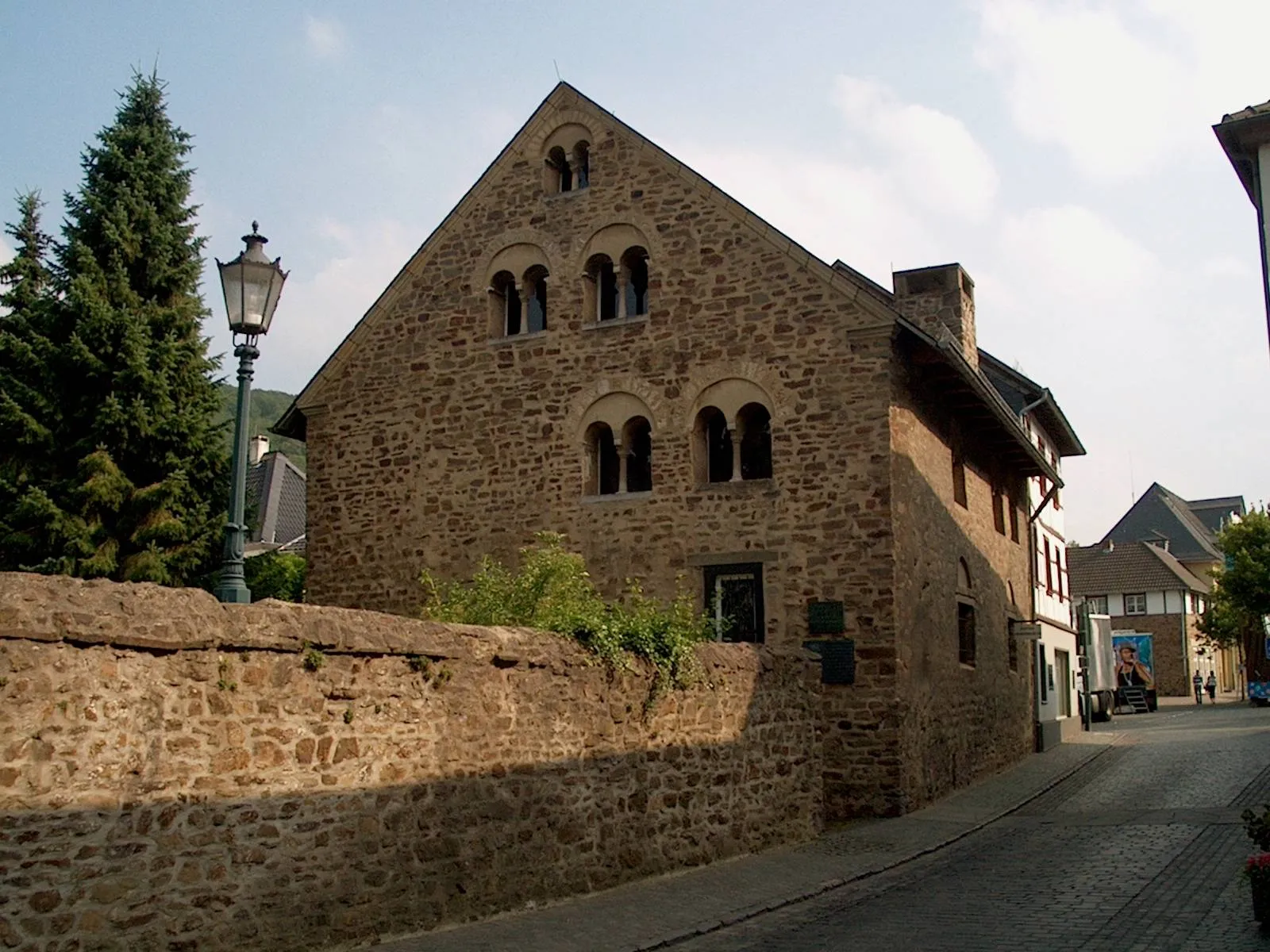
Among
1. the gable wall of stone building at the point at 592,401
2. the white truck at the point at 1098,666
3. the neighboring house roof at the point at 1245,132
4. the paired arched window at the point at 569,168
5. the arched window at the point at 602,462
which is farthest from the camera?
the white truck at the point at 1098,666

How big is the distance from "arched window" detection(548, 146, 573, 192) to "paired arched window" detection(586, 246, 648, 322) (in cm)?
157

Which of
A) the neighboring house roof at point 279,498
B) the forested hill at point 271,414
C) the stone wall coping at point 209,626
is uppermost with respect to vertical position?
the forested hill at point 271,414

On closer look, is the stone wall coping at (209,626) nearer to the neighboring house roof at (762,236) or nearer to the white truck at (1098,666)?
the neighboring house roof at (762,236)

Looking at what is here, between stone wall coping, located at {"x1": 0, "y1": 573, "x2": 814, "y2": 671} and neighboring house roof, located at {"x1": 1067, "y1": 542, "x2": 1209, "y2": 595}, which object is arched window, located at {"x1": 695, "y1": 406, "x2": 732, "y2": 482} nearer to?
stone wall coping, located at {"x1": 0, "y1": 573, "x2": 814, "y2": 671}

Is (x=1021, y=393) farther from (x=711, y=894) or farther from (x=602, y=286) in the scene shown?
(x=711, y=894)

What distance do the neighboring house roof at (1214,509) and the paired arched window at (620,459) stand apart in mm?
73140

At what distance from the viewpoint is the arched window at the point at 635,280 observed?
1939 centimetres

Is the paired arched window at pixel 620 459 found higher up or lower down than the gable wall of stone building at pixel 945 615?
higher up

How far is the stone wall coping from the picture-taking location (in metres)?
6.63

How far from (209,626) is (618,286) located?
12.6 m

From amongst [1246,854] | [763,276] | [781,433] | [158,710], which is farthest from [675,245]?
[158,710]

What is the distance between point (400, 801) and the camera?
9.05 meters

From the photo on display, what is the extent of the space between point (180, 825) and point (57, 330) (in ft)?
56.8

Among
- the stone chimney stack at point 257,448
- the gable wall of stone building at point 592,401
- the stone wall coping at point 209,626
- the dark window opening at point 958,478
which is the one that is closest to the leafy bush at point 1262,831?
the stone wall coping at point 209,626
